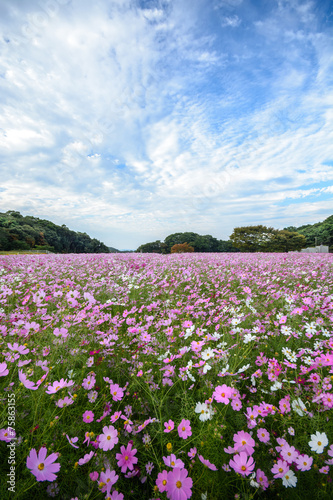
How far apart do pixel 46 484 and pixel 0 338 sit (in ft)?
4.36

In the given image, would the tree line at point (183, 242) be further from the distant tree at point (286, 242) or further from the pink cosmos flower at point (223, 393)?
the pink cosmos flower at point (223, 393)

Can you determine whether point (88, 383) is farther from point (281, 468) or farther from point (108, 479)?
point (281, 468)

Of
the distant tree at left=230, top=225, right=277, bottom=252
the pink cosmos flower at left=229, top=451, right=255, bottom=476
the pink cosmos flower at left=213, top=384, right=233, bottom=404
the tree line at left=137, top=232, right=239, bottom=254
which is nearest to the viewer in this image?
the pink cosmos flower at left=229, top=451, right=255, bottom=476

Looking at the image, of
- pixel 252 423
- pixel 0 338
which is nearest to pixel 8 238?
pixel 0 338

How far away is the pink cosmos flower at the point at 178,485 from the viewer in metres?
0.96

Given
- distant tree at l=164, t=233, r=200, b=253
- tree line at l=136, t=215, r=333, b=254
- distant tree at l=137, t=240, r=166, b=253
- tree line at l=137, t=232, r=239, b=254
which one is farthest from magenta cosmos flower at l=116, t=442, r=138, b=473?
distant tree at l=137, t=240, r=166, b=253

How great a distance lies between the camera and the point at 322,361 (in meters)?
1.78

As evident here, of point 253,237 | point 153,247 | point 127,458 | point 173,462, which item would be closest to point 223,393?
point 173,462

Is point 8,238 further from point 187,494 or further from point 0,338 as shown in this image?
point 187,494

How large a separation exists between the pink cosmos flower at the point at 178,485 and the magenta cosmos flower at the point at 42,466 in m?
0.50

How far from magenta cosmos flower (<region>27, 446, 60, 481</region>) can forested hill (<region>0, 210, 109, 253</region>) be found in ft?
113

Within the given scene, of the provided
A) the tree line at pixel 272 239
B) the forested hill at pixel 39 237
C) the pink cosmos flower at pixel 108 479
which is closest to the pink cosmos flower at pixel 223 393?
the pink cosmos flower at pixel 108 479

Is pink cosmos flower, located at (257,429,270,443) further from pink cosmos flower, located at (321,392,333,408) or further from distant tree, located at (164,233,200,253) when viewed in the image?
distant tree, located at (164,233,200,253)

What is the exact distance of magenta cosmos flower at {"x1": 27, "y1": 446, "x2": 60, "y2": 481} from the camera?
0.98 metres
